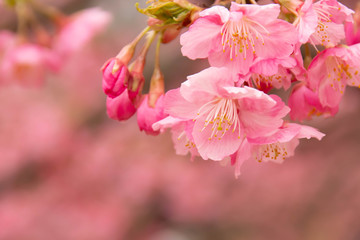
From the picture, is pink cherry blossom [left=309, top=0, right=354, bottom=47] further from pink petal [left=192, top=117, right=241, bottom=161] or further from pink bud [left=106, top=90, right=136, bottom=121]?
pink bud [left=106, top=90, right=136, bottom=121]

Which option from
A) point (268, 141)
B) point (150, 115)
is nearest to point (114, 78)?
point (150, 115)

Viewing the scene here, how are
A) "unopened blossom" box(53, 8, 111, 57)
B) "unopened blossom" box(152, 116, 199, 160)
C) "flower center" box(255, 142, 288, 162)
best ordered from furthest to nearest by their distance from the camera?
"unopened blossom" box(53, 8, 111, 57), "flower center" box(255, 142, 288, 162), "unopened blossom" box(152, 116, 199, 160)

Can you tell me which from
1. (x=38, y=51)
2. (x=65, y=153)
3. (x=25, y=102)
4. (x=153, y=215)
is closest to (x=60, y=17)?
(x=38, y=51)

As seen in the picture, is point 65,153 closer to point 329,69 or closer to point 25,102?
point 25,102

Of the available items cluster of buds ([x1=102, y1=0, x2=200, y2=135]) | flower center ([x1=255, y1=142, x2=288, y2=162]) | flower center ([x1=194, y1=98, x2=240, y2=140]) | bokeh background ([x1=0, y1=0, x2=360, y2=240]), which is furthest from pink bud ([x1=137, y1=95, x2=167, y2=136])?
bokeh background ([x1=0, y1=0, x2=360, y2=240])

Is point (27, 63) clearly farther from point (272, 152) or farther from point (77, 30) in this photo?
point (272, 152)

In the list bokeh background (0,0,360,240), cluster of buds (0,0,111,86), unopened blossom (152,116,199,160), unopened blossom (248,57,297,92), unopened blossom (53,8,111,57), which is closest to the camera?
unopened blossom (248,57,297,92)
